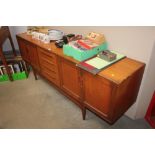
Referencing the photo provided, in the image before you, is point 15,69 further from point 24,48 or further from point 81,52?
point 81,52

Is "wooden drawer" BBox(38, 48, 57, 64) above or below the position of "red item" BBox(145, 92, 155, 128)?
above

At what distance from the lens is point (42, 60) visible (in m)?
2.02

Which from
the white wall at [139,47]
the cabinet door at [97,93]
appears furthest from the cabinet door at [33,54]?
the cabinet door at [97,93]

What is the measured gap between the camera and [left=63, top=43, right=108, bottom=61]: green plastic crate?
1.48 meters

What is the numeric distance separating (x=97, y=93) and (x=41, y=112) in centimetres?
95

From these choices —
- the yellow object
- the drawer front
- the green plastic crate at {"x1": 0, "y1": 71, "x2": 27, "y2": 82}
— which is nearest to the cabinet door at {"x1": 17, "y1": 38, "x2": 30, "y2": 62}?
the green plastic crate at {"x1": 0, "y1": 71, "x2": 27, "y2": 82}

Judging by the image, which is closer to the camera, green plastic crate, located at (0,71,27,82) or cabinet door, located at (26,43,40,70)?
cabinet door, located at (26,43,40,70)

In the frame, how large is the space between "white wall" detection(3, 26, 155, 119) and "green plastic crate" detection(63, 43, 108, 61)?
14 cm

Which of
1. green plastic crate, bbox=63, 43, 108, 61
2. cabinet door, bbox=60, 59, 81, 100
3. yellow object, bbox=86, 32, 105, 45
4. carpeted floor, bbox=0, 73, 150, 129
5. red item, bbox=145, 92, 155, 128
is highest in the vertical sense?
yellow object, bbox=86, 32, 105, 45

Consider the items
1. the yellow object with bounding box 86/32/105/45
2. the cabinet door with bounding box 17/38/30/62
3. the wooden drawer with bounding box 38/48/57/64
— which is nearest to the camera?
the yellow object with bounding box 86/32/105/45

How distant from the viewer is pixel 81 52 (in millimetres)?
1460

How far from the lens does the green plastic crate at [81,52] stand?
1.48m

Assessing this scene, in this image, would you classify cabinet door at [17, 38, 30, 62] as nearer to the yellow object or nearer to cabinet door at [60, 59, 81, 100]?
cabinet door at [60, 59, 81, 100]

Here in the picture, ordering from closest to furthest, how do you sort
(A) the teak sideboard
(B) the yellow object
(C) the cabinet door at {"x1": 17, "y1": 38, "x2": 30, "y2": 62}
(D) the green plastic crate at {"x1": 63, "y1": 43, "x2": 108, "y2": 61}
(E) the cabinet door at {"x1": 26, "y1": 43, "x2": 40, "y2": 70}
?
1. (A) the teak sideboard
2. (D) the green plastic crate at {"x1": 63, "y1": 43, "x2": 108, "y2": 61}
3. (B) the yellow object
4. (E) the cabinet door at {"x1": 26, "y1": 43, "x2": 40, "y2": 70}
5. (C) the cabinet door at {"x1": 17, "y1": 38, "x2": 30, "y2": 62}
